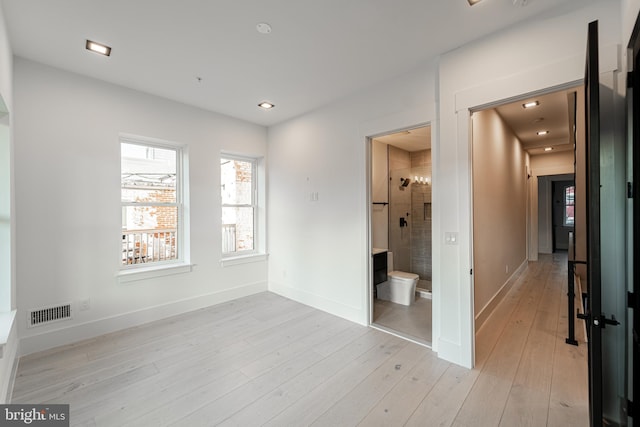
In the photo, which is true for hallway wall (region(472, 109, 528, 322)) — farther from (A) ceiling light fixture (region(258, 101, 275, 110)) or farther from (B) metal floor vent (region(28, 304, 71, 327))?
(B) metal floor vent (region(28, 304, 71, 327))

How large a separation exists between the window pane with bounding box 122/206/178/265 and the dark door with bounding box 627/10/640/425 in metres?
4.32

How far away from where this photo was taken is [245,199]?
15.3ft

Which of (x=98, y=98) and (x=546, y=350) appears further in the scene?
(x=98, y=98)

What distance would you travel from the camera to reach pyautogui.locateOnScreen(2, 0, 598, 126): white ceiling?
1.95 meters

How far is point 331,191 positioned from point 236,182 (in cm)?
177

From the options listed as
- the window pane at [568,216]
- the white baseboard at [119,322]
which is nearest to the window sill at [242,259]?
the white baseboard at [119,322]

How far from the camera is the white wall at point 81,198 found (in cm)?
262

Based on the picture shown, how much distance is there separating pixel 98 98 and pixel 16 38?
2.50ft

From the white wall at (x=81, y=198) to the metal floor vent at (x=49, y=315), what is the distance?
0.05 metres

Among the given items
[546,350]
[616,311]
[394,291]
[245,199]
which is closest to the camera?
[616,311]

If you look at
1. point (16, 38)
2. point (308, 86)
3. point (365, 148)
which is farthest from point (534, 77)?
point (16, 38)

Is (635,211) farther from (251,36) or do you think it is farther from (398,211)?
(398,211)

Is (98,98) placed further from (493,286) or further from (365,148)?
(493,286)

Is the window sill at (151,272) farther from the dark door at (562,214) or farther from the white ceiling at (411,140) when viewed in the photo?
the dark door at (562,214)
